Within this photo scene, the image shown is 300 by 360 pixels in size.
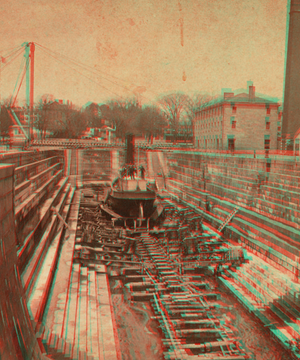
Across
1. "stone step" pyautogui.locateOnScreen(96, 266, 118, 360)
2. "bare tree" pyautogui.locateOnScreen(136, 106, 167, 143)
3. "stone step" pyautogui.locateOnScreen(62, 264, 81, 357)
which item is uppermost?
"bare tree" pyautogui.locateOnScreen(136, 106, 167, 143)

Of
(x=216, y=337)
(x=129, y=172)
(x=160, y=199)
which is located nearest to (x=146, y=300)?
(x=216, y=337)

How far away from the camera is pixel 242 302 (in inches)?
155

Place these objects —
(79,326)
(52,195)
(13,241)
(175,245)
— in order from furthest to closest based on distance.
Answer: (175,245), (52,195), (79,326), (13,241)

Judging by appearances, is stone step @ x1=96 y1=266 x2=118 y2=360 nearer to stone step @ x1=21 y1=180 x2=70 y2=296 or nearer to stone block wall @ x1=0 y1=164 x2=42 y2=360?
stone block wall @ x1=0 y1=164 x2=42 y2=360

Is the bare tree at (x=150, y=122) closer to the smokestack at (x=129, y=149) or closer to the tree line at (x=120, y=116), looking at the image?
→ the tree line at (x=120, y=116)

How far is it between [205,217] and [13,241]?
537 cm

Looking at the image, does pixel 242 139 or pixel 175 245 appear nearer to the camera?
pixel 242 139

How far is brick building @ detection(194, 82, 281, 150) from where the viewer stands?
15.2ft

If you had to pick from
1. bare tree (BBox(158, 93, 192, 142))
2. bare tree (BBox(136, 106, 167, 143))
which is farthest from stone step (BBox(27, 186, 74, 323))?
bare tree (BBox(158, 93, 192, 142))

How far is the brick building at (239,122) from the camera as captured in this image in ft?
15.2

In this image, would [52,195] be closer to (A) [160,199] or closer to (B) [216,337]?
(B) [216,337]

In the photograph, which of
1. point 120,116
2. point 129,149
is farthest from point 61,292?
point 120,116

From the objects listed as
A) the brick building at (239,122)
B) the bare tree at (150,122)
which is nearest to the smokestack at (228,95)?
the brick building at (239,122)

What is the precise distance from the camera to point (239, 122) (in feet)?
15.7
